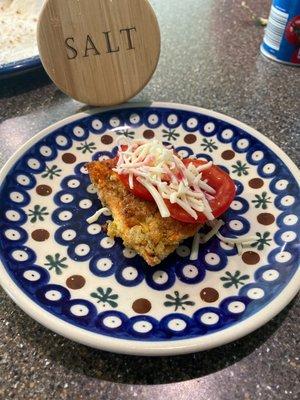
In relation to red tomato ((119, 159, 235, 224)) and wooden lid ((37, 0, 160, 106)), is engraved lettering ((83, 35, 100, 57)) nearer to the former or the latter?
wooden lid ((37, 0, 160, 106))

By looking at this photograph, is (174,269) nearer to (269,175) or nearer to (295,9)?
(269,175)

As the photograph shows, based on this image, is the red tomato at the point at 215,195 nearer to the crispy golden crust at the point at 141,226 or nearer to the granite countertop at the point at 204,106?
the crispy golden crust at the point at 141,226

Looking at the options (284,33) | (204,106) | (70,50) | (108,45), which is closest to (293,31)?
(284,33)

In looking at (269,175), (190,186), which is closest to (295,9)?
(269,175)

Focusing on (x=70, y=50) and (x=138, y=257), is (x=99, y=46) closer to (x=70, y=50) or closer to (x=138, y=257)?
(x=70, y=50)

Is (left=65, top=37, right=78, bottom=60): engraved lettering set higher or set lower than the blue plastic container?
higher

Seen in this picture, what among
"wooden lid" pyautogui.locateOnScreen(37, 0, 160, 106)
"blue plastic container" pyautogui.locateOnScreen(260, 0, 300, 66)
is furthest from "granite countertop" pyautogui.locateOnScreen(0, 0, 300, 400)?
"wooden lid" pyautogui.locateOnScreen(37, 0, 160, 106)
